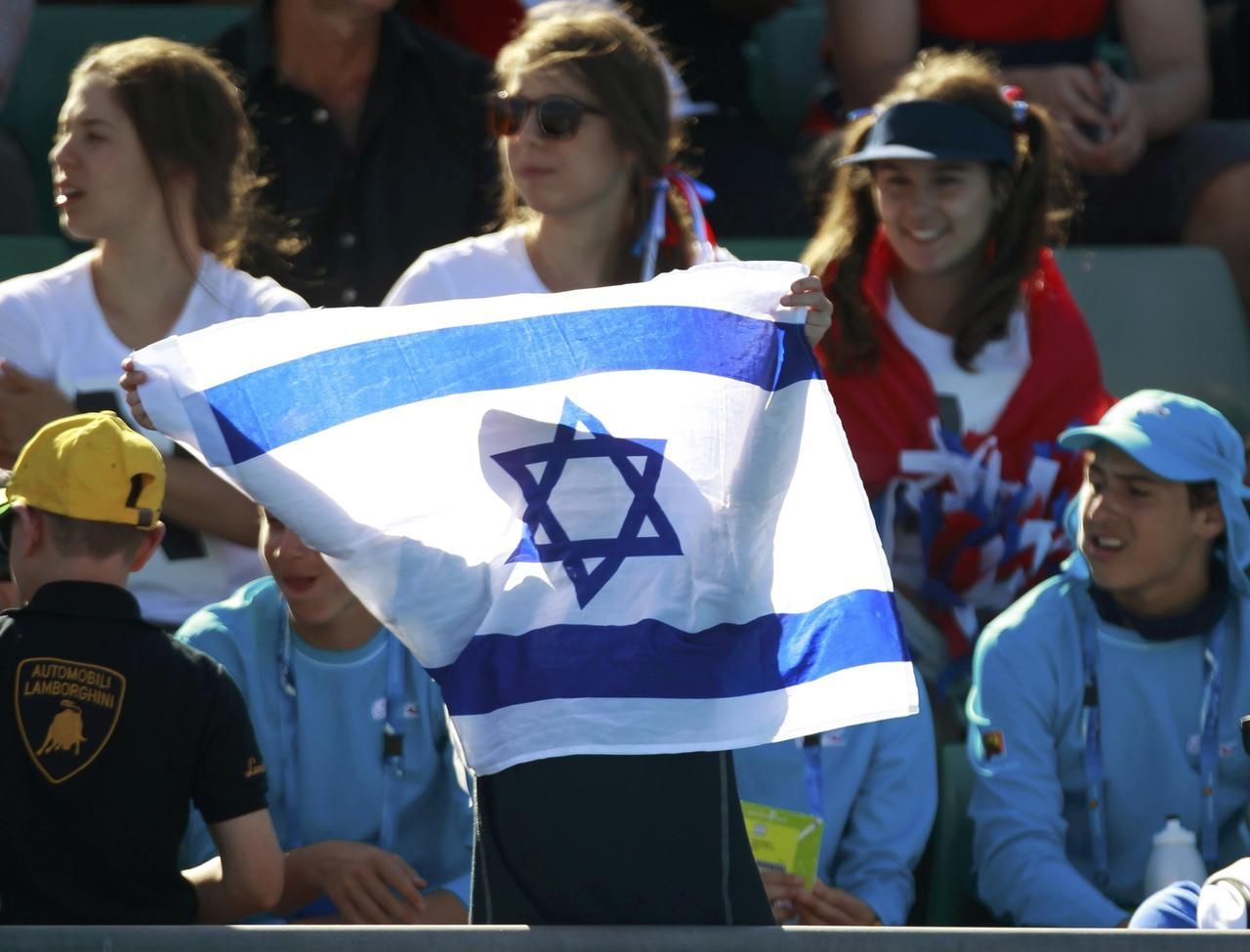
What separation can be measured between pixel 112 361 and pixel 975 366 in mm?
1732

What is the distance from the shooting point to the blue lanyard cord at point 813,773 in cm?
363

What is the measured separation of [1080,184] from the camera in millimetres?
5164

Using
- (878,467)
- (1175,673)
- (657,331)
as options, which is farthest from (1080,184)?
(657,331)

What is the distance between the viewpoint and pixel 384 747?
3414 millimetres

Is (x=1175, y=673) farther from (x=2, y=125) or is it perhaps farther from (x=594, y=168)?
(x=2, y=125)

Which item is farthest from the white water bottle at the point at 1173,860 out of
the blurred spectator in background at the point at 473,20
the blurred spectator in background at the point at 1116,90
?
the blurred spectator in background at the point at 473,20

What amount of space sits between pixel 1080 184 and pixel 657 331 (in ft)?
9.31

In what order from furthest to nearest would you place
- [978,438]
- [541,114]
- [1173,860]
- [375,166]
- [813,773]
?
1. [375,166]
2. [978,438]
3. [541,114]
4. [813,773]
5. [1173,860]

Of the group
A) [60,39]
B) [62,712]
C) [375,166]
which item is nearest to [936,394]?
[375,166]

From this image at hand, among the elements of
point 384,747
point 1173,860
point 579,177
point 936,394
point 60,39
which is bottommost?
point 1173,860

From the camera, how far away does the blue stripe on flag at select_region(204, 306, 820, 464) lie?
8.16 feet

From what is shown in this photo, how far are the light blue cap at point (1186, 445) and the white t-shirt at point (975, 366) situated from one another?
434 mm

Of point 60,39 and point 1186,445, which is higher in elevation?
point 60,39

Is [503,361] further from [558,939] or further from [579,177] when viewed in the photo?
[579,177]
